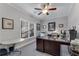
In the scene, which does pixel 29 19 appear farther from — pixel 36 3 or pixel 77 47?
pixel 77 47

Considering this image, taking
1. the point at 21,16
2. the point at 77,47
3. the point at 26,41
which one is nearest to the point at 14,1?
the point at 21,16

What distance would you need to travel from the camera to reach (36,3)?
1.68 metres

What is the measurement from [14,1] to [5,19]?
0.36 m

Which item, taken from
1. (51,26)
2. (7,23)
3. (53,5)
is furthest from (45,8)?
(7,23)

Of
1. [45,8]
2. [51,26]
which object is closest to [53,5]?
[45,8]

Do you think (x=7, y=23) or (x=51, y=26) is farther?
(x=51, y=26)

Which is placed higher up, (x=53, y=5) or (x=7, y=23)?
(x=53, y=5)

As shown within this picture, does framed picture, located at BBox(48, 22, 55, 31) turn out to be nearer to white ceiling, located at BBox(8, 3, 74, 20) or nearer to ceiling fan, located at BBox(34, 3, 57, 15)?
white ceiling, located at BBox(8, 3, 74, 20)

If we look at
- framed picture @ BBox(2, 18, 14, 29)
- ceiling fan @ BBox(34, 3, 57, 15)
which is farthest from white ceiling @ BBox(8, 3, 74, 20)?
framed picture @ BBox(2, 18, 14, 29)

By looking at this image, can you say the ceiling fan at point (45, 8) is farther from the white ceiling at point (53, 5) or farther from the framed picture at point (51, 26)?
the framed picture at point (51, 26)

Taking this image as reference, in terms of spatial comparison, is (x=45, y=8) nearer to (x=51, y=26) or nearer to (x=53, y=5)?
(x=53, y=5)

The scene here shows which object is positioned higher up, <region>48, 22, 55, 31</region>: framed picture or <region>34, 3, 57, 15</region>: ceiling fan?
<region>34, 3, 57, 15</region>: ceiling fan

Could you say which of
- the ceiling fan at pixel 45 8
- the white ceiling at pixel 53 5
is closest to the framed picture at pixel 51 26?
the white ceiling at pixel 53 5

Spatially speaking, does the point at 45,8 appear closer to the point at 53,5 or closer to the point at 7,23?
the point at 53,5
